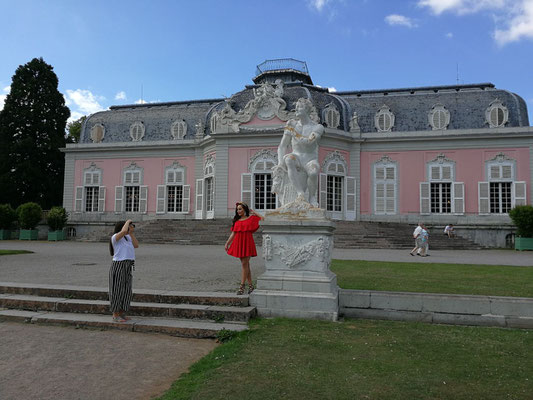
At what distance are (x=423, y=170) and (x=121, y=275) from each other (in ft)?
84.5

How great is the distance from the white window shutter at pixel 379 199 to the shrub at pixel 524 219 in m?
7.81

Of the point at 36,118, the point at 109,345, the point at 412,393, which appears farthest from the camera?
the point at 36,118

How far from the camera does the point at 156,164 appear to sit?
105ft

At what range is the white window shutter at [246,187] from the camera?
26859 millimetres

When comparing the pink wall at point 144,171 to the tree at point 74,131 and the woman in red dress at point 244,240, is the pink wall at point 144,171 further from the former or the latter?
the woman in red dress at point 244,240

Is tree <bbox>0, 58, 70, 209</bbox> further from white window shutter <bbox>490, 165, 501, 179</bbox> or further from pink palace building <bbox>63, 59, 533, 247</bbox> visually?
white window shutter <bbox>490, 165, 501, 179</bbox>

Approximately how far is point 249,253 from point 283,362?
2.68 meters

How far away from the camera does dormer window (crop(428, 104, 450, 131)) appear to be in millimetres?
28484

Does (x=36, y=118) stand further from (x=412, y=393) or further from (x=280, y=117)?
(x=412, y=393)

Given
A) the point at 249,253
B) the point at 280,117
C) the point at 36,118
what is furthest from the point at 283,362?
the point at 36,118

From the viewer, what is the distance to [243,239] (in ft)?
23.0

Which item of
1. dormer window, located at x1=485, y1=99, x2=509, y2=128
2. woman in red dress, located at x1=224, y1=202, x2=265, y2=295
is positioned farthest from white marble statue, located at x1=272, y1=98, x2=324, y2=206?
dormer window, located at x1=485, y1=99, x2=509, y2=128

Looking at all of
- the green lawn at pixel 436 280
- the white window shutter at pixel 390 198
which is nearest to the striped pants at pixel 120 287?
the green lawn at pixel 436 280

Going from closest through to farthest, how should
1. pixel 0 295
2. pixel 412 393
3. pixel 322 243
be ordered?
pixel 412 393
pixel 322 243
pixel 0 295
